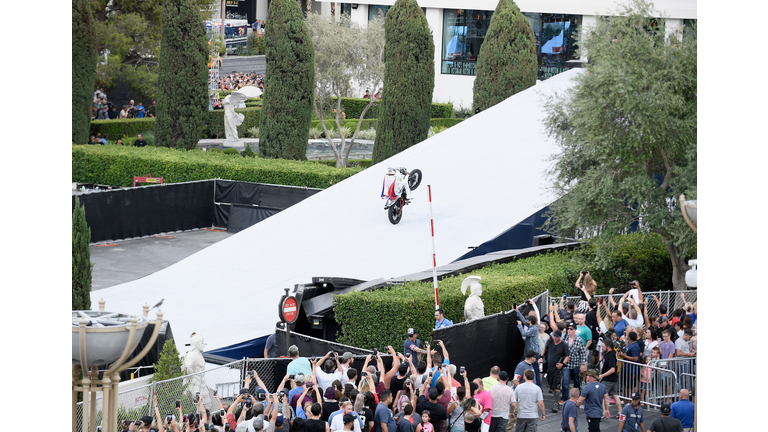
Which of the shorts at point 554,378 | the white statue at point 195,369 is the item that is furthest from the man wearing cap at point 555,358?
the white statue at point 195,369

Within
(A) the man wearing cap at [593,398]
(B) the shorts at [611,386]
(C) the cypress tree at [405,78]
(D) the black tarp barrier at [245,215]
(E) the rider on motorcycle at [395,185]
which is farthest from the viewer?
(C) the cypress tree at [405,78]

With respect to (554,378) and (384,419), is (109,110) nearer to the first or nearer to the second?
(554,378)

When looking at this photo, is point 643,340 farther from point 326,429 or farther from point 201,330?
point 201,330

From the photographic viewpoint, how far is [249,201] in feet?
82.7

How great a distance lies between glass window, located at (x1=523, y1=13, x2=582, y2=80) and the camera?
1860 inches

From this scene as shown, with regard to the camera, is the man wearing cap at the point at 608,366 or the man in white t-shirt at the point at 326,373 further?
the man wearing cap at the point at 608,366

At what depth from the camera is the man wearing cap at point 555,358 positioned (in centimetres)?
1099

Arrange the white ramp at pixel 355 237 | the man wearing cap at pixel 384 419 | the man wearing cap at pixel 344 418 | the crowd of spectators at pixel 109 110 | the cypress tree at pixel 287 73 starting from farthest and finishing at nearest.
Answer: the crowd of spectators at pixel 109 110 → the cypress tree at pixel 287 73 → the white ramp at pixel 355 237 → the man wearing cap at pixel 384 419 → the man wearing cap at pixel 344 418

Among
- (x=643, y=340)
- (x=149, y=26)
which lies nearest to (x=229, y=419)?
(x=643, y=340)

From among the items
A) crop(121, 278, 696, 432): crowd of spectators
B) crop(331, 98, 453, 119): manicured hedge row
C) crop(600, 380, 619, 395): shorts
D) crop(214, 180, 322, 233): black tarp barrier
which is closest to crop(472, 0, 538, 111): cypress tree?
crop(214, 180, 322, 233): black tarp barrier

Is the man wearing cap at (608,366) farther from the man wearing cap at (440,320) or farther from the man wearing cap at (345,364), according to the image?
the man wearing cap at (345,364)

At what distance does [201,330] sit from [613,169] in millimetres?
7805

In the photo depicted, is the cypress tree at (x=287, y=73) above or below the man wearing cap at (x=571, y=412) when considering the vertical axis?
above

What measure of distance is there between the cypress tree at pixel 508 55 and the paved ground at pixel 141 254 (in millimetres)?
10586
